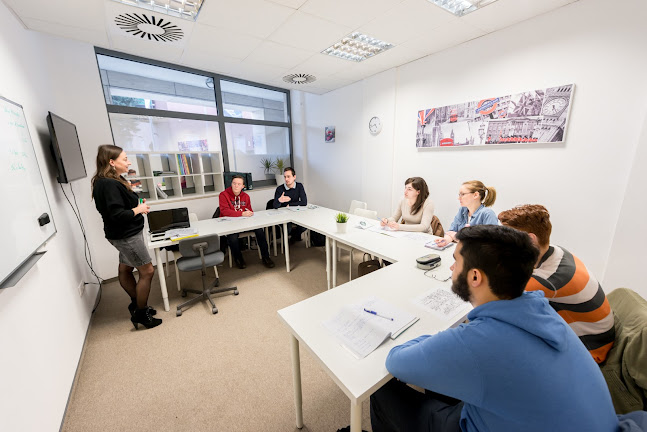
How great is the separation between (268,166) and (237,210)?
2004 millimetres

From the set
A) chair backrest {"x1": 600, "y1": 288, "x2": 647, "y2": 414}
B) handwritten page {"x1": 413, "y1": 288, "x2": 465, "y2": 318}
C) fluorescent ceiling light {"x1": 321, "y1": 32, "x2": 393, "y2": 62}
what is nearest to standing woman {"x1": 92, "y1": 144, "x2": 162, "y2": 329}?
handwritten page {"x1": 413, "y1": 288, "x2": 465, "y2": 318}

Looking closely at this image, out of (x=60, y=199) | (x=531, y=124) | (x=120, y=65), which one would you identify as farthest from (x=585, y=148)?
(x=120, y=65)

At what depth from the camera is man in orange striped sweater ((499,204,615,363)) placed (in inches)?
44.5

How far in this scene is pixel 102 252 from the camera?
338 cm

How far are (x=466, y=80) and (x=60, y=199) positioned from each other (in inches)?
179

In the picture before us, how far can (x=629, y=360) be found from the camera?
0.97 metres

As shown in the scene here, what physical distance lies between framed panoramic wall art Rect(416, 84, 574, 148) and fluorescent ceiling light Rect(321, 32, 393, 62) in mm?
1034

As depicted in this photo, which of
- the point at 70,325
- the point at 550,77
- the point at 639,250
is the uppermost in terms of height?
the point at 550,77

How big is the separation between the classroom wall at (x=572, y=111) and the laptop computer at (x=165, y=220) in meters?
3.24

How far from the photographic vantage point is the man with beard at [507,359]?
0.68 m

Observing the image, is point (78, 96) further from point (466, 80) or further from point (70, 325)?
point (466, 80)

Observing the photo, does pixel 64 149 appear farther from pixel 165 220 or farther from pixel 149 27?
pixel 149 27

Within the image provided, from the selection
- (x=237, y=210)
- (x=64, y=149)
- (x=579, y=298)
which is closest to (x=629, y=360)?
(x=579, y=298)

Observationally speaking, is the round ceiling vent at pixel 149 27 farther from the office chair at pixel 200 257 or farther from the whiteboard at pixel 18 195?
the office chair at pixel 200 257
